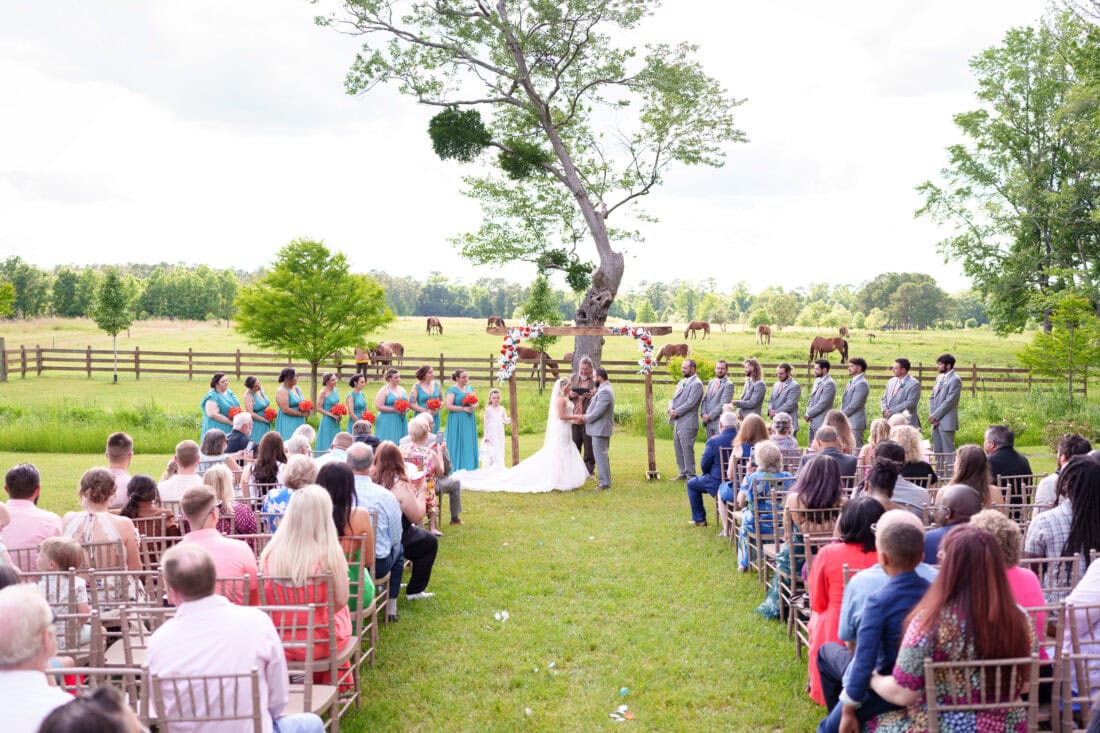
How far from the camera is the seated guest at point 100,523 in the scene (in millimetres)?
5551

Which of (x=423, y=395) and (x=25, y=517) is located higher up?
(x=423, y=395)

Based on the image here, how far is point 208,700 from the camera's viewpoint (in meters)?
3.43

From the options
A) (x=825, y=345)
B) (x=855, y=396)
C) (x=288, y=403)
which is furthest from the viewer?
(x=825, y=345)

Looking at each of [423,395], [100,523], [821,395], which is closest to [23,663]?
[100,523]

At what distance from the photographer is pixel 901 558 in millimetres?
3789

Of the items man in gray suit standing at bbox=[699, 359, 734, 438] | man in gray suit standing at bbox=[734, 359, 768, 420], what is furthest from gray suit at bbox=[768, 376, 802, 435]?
man in gray suit standing at bbox=[699, 359, 734, 438]

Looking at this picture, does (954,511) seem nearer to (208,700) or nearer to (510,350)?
(208,700)

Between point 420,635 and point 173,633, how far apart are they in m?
3.55

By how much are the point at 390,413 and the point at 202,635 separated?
34.2 ft

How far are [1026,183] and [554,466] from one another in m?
30.1

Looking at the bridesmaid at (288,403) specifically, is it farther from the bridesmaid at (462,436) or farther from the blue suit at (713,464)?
the blue suit at (713,464)

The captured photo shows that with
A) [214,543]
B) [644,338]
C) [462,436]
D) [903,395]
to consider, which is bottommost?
[462,436]

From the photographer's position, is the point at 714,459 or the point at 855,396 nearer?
the point at 714,459

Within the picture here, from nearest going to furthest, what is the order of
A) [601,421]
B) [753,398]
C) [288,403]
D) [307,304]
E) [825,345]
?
[288,403] → [601,421] → [753,398] → [307,304] → [825,345]
